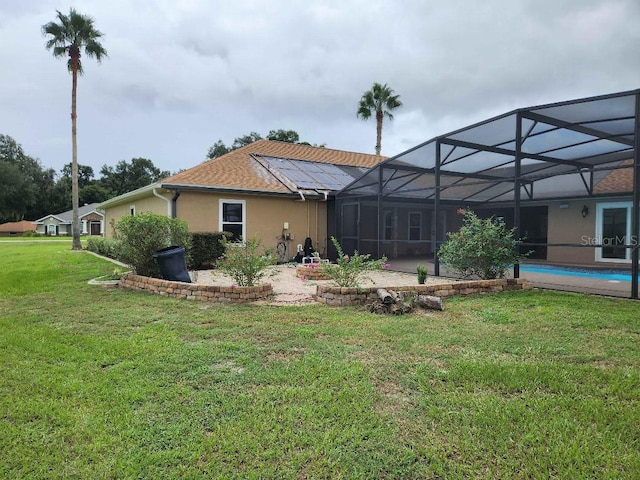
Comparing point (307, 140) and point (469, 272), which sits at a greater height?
point (307, 140)

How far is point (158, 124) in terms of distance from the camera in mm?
23312

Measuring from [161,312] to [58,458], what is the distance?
356cm

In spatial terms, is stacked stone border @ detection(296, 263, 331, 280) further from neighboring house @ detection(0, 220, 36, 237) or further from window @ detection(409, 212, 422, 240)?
neighboring house @ detection(0, 220, 36, 237)

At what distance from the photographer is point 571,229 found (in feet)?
43.7

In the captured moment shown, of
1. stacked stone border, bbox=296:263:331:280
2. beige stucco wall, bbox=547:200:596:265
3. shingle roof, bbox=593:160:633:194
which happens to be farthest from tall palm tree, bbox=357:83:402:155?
stacked stone border, bbox=296:263:331:280

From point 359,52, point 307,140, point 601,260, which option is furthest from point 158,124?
point 601,260

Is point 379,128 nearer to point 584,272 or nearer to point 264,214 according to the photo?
point 264,214

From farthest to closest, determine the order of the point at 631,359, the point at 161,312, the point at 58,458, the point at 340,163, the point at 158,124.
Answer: the point at 158,124
the point at 340,163
the point at 161,312
the point at 631,359
the point at 58,458

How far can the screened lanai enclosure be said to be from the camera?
7758mm

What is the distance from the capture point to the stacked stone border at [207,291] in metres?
6.42

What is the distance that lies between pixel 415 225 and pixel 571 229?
602 cm

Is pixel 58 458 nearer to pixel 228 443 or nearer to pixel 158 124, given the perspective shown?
pixel 228 443

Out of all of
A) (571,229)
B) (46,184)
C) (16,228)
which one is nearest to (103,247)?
(571,229)

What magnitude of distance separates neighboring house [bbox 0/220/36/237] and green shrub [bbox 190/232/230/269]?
53.4 metres
